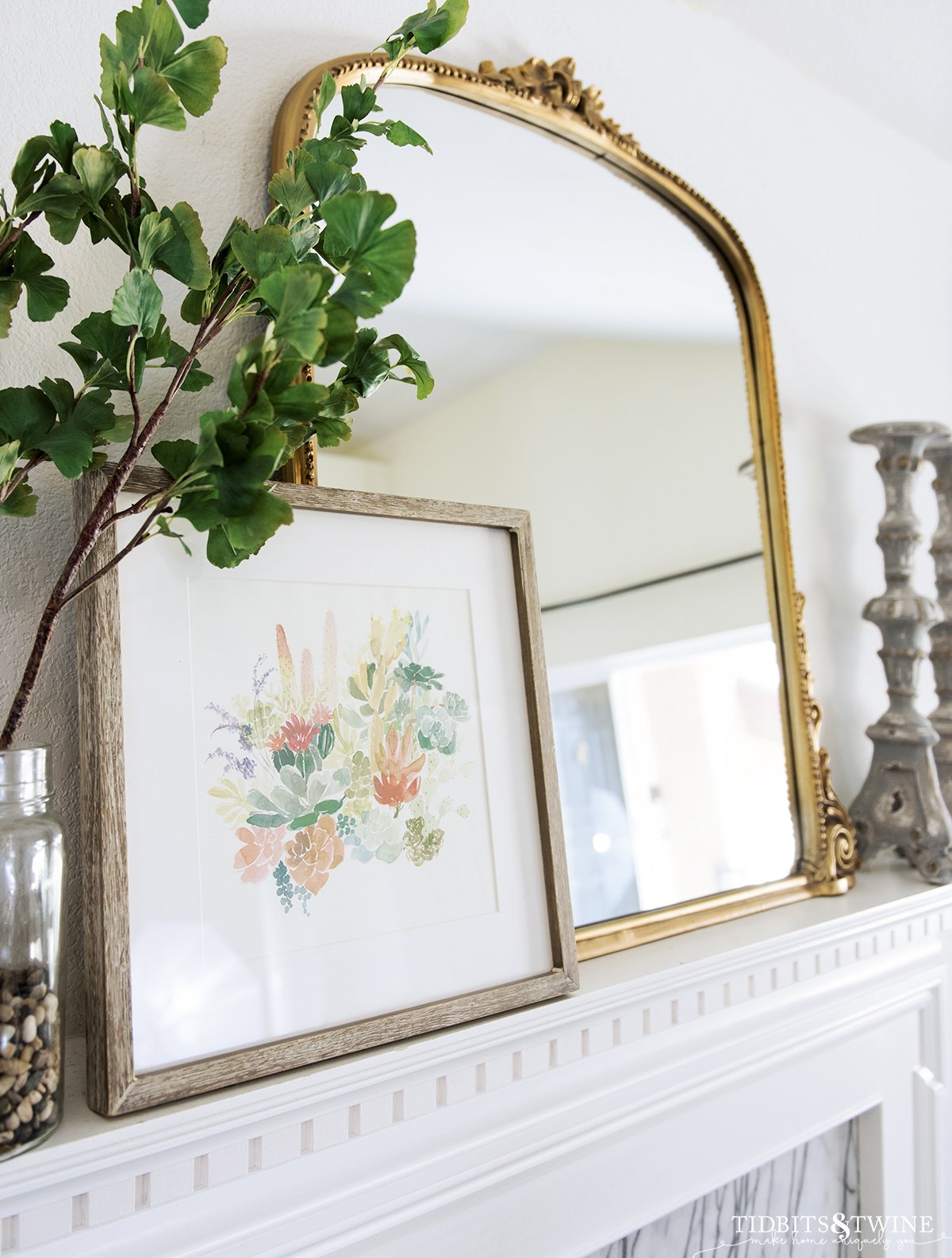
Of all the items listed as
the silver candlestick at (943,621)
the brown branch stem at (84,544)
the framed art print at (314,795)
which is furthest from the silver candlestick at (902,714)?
the brown branch stem at (84,544)

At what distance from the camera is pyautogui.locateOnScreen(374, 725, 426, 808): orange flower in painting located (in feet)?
2.44

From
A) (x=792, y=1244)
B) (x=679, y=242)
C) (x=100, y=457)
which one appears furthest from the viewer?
(x=679, y=242)

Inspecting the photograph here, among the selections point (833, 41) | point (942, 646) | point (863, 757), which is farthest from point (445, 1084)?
A: point (833, 41)

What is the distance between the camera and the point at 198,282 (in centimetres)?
59

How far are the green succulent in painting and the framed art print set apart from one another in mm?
62

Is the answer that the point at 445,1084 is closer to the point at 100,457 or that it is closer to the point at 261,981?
the point at 261,981

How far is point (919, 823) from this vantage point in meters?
1.21

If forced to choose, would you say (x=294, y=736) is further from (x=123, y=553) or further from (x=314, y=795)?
(x=123, y=553)

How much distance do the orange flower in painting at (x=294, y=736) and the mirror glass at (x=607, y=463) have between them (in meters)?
0.26

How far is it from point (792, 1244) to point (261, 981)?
838 millimetres

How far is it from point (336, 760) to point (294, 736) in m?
0.04

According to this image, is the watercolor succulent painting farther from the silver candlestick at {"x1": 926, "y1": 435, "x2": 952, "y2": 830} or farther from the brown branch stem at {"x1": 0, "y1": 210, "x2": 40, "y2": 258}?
the silver candlestick at {"x1": 926, "y1": 435, "x2": 952, "y2": 830}

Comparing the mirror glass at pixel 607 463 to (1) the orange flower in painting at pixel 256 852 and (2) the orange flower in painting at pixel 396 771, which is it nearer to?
(2) the orange flower in painting at pixel 396 771

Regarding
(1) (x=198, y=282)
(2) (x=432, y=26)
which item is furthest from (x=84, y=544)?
(2) (x=432, y=26)
